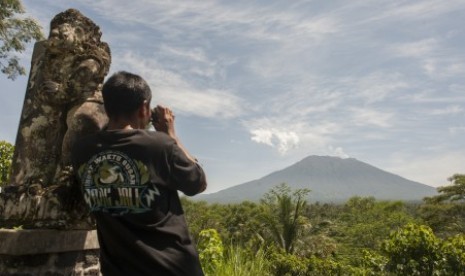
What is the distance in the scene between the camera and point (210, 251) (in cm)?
604

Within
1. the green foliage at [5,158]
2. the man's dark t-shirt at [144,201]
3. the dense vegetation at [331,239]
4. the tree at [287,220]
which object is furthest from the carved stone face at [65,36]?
the tree at [287,220]

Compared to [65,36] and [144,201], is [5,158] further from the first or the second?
[144,201]

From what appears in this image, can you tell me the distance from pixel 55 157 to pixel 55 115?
1.14ft

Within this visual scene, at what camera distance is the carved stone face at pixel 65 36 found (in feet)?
11.1

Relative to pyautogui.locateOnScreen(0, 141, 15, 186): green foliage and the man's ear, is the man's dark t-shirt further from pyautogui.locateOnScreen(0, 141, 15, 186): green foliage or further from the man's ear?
pyautogui.locateOnScreen(0, 141, 15, 186): green foliage

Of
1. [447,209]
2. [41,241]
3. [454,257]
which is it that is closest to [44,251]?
[41,241]

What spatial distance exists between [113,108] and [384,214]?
42238 mm

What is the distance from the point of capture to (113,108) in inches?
77.9

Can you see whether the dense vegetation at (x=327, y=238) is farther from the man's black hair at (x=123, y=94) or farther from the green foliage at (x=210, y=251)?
the man's black hair at (x=123, y=94)

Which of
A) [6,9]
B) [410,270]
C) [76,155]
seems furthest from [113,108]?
[6,9]

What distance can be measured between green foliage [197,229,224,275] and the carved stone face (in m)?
3.42

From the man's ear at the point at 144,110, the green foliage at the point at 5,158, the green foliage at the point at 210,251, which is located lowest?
the green foliage at the point at 210,251

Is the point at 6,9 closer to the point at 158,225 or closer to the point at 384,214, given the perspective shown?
the point at 158,225

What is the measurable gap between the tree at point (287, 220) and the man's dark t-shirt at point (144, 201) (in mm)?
22573
